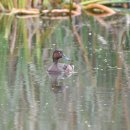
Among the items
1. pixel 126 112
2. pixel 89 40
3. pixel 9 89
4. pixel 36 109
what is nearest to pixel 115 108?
pixel 126 112

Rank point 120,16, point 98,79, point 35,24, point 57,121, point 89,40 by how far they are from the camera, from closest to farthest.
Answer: point 57,121 < point 98,79 < point 89,40 < point 35,24 < point 120,16

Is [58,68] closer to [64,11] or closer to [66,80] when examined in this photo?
[66,80]

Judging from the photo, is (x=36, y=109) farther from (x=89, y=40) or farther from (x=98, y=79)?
(x=89, y=40)

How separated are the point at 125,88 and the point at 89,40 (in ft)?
14.6

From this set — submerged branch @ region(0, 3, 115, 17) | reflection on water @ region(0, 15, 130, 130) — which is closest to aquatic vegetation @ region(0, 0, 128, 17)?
submerged branch @ region(0, 3, 115, 17)

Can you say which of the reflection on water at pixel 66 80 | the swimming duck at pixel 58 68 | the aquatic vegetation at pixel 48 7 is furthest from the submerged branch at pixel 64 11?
the swimming duck at pixel 58 68

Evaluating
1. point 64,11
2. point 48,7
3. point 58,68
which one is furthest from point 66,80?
point 64,11

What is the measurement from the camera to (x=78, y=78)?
312 inches

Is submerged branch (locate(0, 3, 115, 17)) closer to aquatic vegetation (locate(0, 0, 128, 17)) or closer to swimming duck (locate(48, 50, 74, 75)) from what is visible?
aquatic vegetation (locate(0, 0, 128, 17))

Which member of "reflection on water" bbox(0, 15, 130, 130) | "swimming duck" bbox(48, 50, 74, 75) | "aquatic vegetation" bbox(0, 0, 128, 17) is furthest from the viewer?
"aquatic vegetation" bbox(0, 0, 128, 17)

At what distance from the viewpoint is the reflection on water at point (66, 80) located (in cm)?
579

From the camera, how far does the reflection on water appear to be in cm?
579

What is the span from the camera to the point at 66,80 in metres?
7.92

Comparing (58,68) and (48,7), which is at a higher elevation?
→ (48,7)
